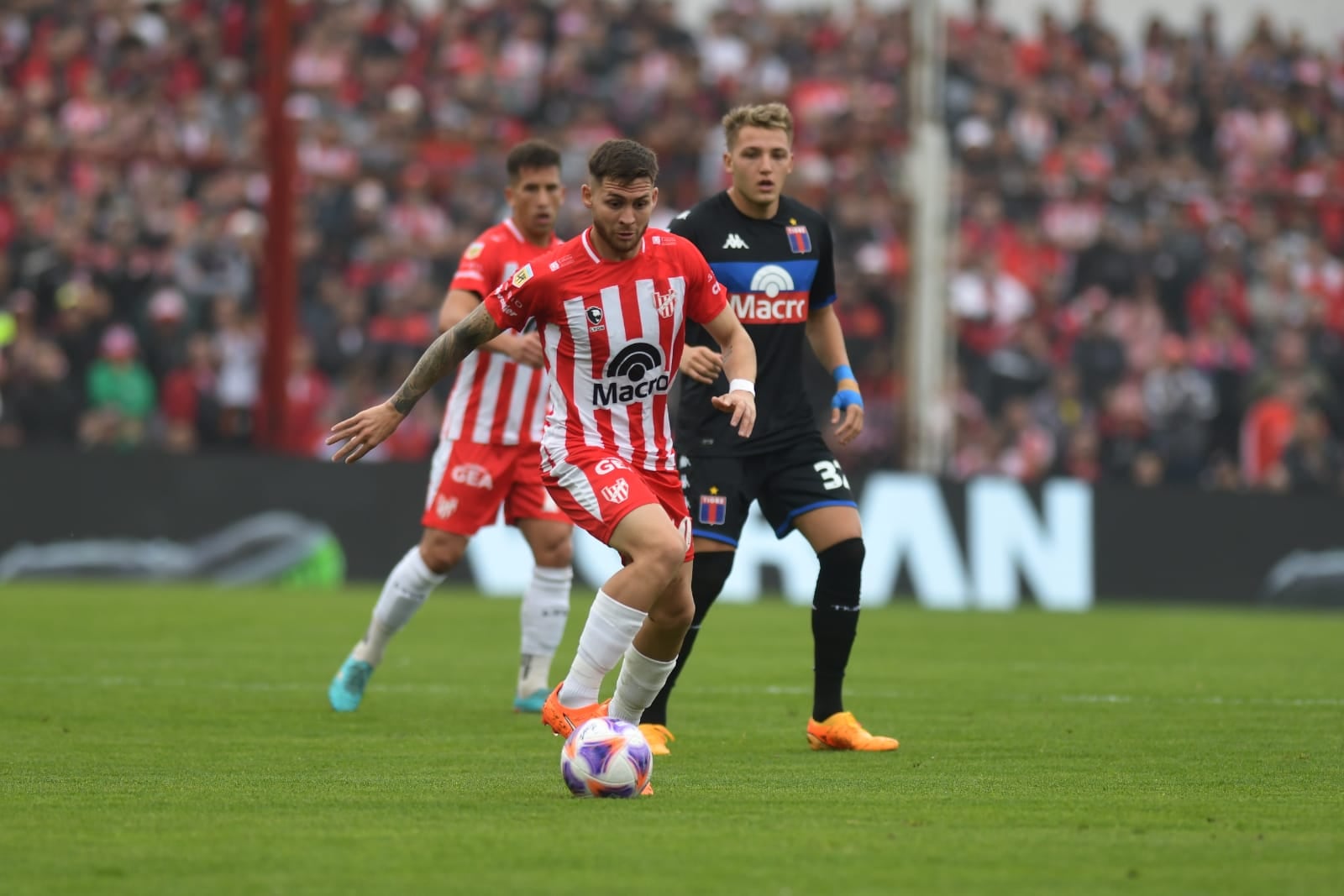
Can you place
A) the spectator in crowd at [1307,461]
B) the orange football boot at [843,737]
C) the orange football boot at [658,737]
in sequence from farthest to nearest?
the spectator in crowd at [1307,461]
the orange football boot at [843,737]
the orange football boot at [658,737]

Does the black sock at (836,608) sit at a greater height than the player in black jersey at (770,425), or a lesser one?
lesser

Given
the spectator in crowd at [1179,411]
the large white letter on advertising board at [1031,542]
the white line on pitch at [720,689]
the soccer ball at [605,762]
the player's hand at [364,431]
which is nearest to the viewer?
the soccer ball at [605,762]

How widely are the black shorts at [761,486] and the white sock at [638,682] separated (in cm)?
111

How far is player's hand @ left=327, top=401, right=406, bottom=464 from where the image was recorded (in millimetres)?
6664

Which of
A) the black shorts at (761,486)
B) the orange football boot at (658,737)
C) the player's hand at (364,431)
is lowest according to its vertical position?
the orange football boot at (658,737)

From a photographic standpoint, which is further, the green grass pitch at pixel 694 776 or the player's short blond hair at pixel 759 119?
the player's short blond hair at pixel 759 119

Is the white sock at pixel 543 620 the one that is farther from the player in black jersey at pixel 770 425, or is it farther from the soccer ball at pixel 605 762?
the soccer ball at pixel 605 762

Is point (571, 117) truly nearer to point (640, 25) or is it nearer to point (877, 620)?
point (640, 25)

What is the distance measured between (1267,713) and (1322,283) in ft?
44.0

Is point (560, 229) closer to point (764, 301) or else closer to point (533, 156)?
point (533, 156)

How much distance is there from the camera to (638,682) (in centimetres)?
707

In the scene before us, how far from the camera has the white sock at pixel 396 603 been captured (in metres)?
9.34

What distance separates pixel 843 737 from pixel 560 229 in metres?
12.3

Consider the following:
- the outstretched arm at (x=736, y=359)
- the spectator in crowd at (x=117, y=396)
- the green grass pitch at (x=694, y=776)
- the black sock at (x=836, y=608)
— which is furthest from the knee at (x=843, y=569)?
the spectator in crowd at (x=117, y=396)
